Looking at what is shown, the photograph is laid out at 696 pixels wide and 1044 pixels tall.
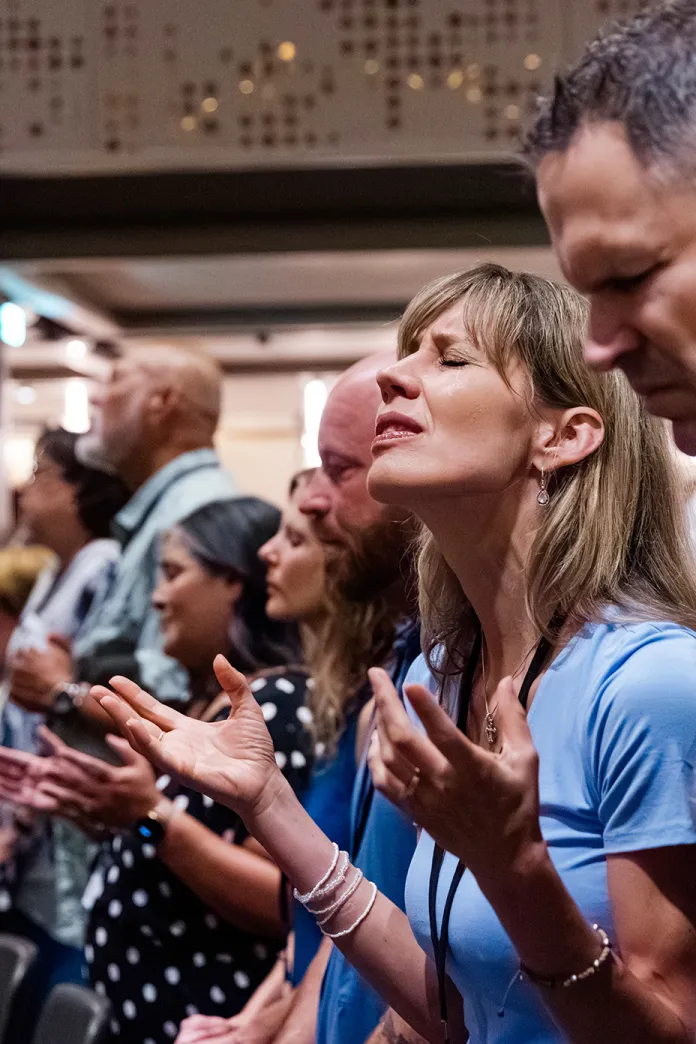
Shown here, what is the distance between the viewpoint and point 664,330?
→ 30.7 inches

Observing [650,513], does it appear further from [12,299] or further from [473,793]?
[12,299]

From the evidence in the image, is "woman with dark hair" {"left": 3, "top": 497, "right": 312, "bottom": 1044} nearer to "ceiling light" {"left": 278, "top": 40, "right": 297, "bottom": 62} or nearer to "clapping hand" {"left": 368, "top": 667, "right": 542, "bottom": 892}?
"clapping hand" {"left": 368, "top": 667, "right": 542, "bottom": 892}

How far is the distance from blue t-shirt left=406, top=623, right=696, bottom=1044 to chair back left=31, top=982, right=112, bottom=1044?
3.07 feet

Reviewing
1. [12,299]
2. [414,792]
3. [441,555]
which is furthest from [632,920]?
[12,299]

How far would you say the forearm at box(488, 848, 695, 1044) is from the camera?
854 mm

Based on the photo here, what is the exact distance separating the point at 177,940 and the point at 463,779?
3.89 feet

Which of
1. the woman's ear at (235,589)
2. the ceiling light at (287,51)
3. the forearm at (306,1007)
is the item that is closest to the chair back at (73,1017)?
the forearm at (306,1007)

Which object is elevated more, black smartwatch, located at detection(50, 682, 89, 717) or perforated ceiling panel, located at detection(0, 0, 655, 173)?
perforated ceiling panel, located at detection(0, 0, 655, 173)

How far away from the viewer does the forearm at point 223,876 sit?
1.79 m

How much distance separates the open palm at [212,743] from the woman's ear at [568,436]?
0.35m

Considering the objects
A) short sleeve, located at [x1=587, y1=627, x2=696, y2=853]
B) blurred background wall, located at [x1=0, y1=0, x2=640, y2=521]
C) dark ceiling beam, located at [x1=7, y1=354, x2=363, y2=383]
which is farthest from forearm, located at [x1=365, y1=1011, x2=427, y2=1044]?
dark ceiling beam, located at [x1=7, y1=354, x2=363, y2=383]

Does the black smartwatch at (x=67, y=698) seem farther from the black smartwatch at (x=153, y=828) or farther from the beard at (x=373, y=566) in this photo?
the beard at (x=373, y=566)

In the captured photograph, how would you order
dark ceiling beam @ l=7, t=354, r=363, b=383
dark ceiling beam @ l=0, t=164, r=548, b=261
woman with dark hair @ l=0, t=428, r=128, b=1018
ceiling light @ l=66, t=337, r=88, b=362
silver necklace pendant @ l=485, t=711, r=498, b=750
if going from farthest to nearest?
dark ceiling beam @ l=7, t=354, r=363, b=383, ceiling light @ l=66, t=337, r=88, b=362, dark ceiling beam @ l=0, t=164, r=548, b=261, woman with dark hair @ l=0, t=428, r=128, b=1018, silver necklace pendant @ l=485, t=711, r=498, b=750

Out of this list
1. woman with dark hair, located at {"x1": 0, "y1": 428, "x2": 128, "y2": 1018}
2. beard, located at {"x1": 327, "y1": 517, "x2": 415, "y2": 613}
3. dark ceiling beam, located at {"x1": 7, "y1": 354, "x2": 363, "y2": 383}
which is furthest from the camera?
dark ceiling beam, located at {"x1": 7, "y1": 354, "x2": 363, "y2": 383}
